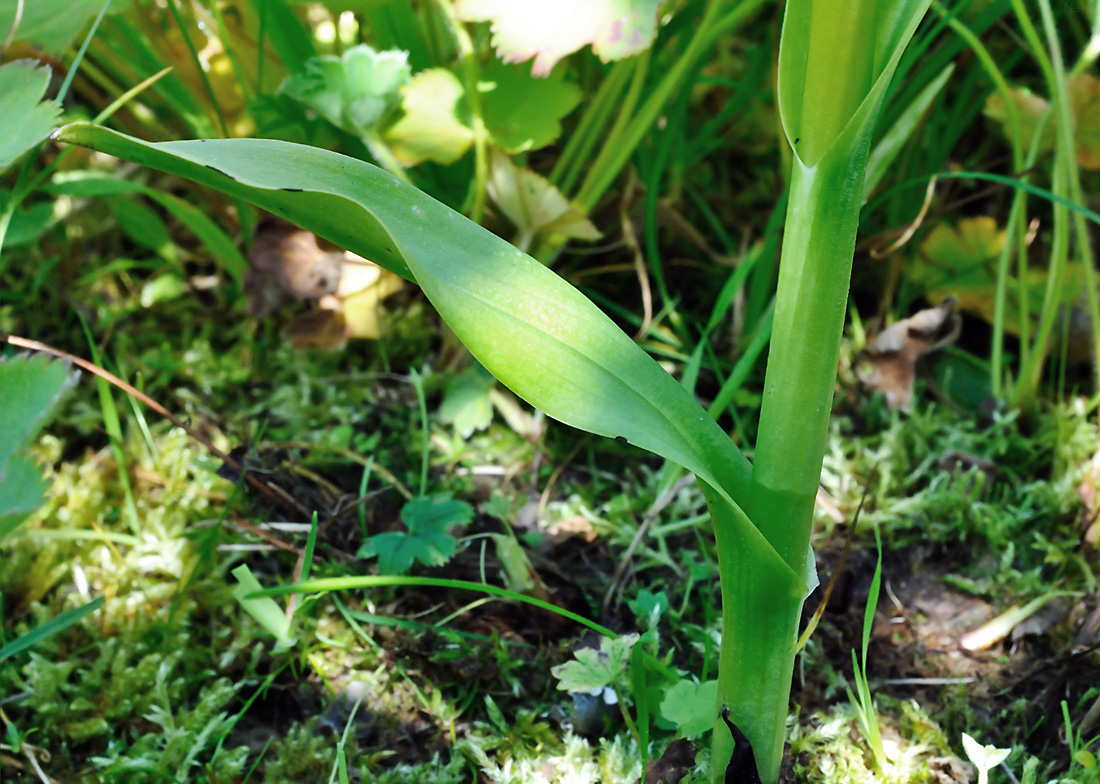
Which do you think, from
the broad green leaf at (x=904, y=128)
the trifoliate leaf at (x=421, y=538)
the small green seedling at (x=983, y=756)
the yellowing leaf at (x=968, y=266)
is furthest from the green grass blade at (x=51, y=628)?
the yellowing leaf at (x=968, y=266)

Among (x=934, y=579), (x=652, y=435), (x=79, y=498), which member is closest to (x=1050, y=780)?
(x=934, y=579)

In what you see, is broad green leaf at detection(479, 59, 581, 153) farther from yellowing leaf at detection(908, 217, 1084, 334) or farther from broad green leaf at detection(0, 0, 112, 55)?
yellowing leaf at detection(908, 217, 1084, 334)

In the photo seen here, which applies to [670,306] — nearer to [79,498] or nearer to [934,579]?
[934,579]

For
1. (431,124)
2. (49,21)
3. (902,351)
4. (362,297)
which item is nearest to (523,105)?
(431,124)

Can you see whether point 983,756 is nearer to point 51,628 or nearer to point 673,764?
point 673,764

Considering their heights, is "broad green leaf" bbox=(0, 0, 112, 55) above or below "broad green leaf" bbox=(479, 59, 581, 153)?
above

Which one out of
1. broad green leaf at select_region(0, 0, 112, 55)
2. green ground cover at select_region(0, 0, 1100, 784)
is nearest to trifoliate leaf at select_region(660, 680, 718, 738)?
green ground cover at select_region(0, 0, 1100, 784)

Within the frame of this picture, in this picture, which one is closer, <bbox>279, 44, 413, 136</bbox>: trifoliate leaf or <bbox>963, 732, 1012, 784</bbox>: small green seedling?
<bbox>963, 732, 1012, 784</bbox>: small green seedling
